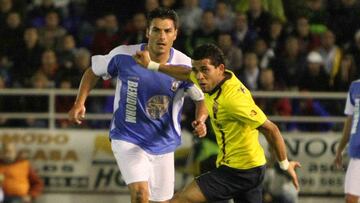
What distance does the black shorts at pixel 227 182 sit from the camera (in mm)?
9867

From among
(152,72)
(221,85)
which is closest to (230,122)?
(221,85)

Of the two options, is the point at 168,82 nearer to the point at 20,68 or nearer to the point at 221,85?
the point at 221,85

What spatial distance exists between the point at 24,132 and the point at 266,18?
11.7ft

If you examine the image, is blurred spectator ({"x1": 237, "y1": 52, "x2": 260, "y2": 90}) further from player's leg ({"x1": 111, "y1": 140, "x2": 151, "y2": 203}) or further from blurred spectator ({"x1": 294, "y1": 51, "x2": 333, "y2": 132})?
player's leg ({"x1": 111, "y1": 140, "x2": 151, "y2": 203})

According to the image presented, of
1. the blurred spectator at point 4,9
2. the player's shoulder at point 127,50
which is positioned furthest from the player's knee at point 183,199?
the blurred spectator at point 4,9

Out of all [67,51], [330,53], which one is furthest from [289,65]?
[67,51]

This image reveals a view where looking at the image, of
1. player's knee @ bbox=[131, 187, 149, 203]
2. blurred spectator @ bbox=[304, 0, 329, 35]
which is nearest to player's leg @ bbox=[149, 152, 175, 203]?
player's knee @ bbox=[131, 187, 149, 203]

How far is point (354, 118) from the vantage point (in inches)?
475

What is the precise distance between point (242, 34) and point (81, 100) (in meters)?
5.53

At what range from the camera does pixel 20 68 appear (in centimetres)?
1548

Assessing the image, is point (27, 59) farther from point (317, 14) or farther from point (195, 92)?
point (195, 92)

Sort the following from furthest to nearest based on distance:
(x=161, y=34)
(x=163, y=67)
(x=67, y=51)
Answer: (x=67, y=51) → (x=161, y=34) → (x=163, y=67)

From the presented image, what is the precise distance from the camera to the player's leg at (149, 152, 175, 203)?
10.6m

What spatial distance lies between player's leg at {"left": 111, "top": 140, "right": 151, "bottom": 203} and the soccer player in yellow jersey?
19.9 inches
